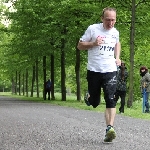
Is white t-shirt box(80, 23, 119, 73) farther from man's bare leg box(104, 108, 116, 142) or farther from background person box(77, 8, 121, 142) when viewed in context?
man's bare leg box(104, 108, 116, 142)

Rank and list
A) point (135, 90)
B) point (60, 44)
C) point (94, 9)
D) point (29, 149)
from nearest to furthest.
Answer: point (29, 149) → point (94, 9) → point (135, 90) → point (60, 44)

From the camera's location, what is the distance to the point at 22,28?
30047 millimetres

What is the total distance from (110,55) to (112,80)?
380 mm

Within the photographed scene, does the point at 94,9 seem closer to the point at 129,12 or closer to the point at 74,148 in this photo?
the point at 129,12

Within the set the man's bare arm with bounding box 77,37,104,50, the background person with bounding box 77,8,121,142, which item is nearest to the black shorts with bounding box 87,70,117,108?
the background person with bounding box 77,8,121,142

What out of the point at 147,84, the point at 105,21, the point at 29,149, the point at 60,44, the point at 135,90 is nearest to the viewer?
the point at 29,149

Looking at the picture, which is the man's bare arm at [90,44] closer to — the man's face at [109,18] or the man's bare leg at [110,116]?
the man's face at [109,18]

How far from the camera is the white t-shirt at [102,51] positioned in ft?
20.3

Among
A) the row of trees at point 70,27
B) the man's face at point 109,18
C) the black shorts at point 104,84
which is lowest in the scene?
the black shorts at point 104,84

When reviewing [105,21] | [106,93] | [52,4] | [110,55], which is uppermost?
[52,4]

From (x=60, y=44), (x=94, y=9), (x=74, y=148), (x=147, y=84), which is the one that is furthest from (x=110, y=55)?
(x=60, y=44)

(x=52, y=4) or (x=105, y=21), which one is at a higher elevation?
(x=52, y=4)

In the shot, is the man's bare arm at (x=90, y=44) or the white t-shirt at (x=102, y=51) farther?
the white t-shirt at (x=102, y=51)

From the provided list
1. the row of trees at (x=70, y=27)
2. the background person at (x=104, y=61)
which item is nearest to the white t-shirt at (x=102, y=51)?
the background person at (x=104, y=61)
